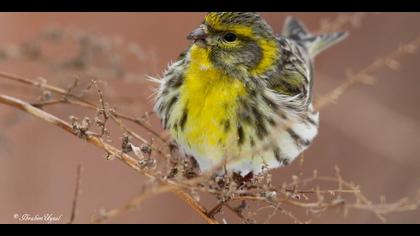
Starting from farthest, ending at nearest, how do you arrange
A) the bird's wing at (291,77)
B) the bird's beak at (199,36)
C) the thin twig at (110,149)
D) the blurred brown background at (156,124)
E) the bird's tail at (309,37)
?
1. the blurred brown background at (156,124)
2. the bird's tail at (309,37)
3. the bird's wing at (291,77)
4. the bird's beak at (199,36)
5. the thin twig at (110,149)

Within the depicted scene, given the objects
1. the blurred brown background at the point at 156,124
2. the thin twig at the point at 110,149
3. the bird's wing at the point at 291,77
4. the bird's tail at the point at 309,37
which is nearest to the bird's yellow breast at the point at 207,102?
the bird's wing at the point at 291,77

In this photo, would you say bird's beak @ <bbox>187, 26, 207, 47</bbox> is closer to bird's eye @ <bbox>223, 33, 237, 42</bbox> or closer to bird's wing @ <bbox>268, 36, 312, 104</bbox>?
bird's eye @ <bbox>223, 33, 237, 42</bbox>

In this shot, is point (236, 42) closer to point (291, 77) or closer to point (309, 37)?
point (291, 77)

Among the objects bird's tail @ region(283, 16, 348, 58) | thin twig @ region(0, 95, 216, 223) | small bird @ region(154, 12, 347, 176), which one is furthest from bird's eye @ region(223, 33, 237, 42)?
bird's tail @ region(283, 16, 348, 58)

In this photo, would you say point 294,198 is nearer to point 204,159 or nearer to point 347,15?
point 204,159

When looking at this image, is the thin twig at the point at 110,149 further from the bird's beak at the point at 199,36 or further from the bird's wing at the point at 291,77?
the bird's wing at the point at 291,77

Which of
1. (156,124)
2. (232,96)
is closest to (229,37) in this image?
(232,96)

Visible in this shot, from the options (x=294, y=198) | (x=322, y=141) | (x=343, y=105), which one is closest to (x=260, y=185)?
(x=294, y=198)
